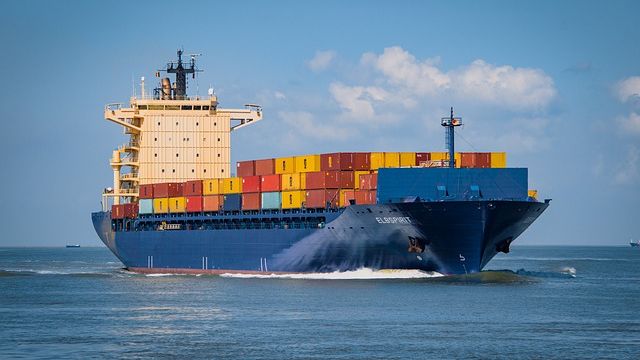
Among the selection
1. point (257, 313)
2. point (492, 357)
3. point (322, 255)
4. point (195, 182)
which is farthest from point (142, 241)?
point (492, 357)

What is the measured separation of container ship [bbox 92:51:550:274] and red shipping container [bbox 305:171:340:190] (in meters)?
0.06

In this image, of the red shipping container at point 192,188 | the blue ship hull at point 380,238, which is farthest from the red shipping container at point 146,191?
the blue ship hull at point 380,238

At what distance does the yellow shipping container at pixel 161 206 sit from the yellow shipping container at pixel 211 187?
4.79m

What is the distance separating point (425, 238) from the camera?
62.4 m

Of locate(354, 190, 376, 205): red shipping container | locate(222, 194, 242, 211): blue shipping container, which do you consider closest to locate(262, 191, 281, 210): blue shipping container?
locate(222, 194, 242, 211): blue shipping container

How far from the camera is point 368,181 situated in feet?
214

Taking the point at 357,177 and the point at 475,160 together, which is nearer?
the point at 357,177

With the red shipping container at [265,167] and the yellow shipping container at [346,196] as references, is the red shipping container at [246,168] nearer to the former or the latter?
the red shipping container at [265,167]

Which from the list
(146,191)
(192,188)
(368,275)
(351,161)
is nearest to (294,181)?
(351,161)

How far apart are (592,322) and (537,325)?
9.20 ft

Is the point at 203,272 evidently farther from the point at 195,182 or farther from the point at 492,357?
the point at 492,357

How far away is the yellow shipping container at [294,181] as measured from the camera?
68.8 metres

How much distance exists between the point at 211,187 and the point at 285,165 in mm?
8620

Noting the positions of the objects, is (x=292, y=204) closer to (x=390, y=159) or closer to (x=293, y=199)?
(x=293, y=199)
